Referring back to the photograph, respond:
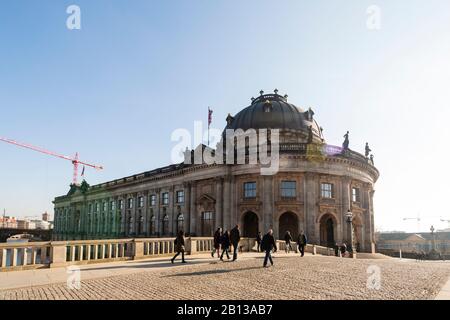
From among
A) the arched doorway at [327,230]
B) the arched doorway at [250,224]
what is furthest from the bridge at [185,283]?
the arched doorway at [327,230]

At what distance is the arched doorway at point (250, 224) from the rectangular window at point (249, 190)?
233cm

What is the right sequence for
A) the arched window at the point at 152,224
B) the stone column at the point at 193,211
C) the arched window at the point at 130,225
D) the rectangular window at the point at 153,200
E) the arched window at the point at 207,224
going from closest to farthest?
the arched window at the point at 207,224 < the stone column at the point at 193,211 < the arched window at the point at 152,224 < the rectangular window at the point at 153,200 < the arched window at the point at 130,225

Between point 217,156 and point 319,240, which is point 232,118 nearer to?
point 217,156

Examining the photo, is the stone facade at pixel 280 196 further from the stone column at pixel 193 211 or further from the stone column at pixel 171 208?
the stone column at pixel 193 211

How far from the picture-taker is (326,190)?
40.9m

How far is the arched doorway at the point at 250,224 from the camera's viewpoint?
140ft

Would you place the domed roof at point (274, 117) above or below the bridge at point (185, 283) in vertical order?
above

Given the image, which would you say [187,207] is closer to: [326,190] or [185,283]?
[326,190]

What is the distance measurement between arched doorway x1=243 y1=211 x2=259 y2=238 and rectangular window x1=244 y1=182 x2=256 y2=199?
233cm
